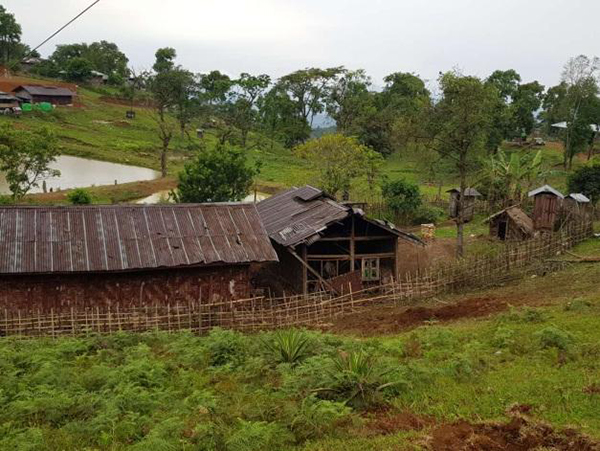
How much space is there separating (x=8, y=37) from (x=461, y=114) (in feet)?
295

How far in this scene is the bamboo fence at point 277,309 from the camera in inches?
639

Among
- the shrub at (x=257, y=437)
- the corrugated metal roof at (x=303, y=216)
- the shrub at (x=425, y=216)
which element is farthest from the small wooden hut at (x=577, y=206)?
the shrub at (x=257, y=437)

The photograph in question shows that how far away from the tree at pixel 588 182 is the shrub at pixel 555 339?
25044mm

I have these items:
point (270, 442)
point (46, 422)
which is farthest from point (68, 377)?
point (270, 442)

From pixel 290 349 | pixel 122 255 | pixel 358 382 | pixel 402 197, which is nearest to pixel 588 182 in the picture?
pixel 402 197

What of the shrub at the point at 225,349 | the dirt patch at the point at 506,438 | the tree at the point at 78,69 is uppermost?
the tree at the point at 78,69

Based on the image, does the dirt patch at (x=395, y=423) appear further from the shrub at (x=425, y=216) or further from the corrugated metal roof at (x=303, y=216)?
the shrub at (x=425, y=216)

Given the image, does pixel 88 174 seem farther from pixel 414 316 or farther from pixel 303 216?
pixel 414 316

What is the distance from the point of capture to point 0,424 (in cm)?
853

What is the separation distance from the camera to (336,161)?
37594 millimetres

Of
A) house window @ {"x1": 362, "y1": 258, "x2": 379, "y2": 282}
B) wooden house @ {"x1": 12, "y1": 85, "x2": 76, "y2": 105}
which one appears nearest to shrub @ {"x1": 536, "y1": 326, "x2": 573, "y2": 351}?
house window @ {"x1": 362, "y1": 258, "x2": 379, "y2": 282}

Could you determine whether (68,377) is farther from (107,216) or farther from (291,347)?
(107,216)

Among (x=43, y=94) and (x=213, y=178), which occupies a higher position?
(x=43, y=94)

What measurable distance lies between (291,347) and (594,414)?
5.22 meters
